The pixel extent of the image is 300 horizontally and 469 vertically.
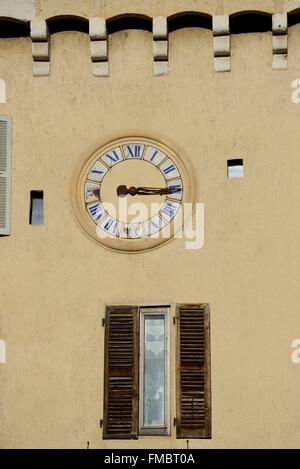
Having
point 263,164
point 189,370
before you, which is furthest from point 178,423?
point 263,164

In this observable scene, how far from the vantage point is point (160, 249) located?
15.2 m

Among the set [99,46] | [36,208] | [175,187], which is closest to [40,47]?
[99,46]

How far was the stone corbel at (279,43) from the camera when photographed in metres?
15.5

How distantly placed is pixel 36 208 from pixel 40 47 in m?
1.69

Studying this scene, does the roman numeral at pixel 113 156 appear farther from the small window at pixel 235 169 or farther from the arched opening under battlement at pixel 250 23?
the arched opening under battlement at pixel 250 23

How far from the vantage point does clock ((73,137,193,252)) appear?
15.2 m

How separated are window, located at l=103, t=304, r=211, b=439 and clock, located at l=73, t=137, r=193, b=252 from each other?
767 mm

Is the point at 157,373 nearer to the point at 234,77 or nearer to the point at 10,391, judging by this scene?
the point at 10,391

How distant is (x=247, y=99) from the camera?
15.5 m

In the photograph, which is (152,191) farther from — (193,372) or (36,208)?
(193,372)

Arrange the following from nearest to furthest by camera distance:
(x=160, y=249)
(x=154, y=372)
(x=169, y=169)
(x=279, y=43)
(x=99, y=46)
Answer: (x=154, y=372)
(x=160, y=249)
(x=169, y=169)
(x=279, y=43)
(x=99, y=46)

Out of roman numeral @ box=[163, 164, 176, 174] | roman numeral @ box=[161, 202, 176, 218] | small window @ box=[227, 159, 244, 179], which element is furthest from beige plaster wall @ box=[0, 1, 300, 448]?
roman numeral @ box=[161, 202, 176, 218]

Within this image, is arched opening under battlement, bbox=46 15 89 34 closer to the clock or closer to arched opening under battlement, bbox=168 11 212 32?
arched opening under battlement, bbox=168 11 212 32
